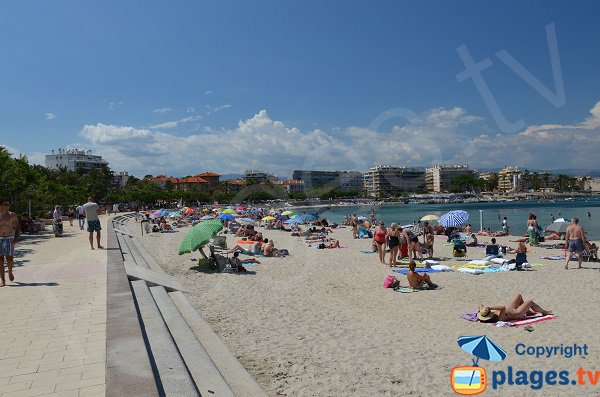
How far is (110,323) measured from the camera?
482cm

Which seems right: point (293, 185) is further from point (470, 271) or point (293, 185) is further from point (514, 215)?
point (470, 271)

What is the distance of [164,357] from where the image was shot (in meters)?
4.33

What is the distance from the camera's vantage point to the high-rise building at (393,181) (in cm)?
16588

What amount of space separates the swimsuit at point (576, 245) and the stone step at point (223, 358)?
10079mm

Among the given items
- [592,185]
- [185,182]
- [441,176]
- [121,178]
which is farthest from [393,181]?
[121,178]

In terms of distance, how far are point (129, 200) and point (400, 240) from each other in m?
61.3

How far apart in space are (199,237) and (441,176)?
573 ft

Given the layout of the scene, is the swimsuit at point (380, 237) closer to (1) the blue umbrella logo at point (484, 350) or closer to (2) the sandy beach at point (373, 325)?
(2) the sandy beach at point (373, 325)

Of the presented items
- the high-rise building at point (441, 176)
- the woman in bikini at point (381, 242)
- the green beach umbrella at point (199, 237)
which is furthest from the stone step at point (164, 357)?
the high-rise building at point (441, 176)

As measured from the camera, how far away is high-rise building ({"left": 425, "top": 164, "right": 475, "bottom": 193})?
173m

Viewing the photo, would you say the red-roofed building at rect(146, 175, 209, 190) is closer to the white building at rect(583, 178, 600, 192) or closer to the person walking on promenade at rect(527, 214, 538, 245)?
the person walking on promenade at rect(527, 214, 538, 245)

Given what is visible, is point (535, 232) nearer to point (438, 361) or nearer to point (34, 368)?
point (438, 361)

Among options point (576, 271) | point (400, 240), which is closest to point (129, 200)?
point (400, 240)

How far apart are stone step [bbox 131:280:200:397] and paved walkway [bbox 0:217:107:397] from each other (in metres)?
0.51
